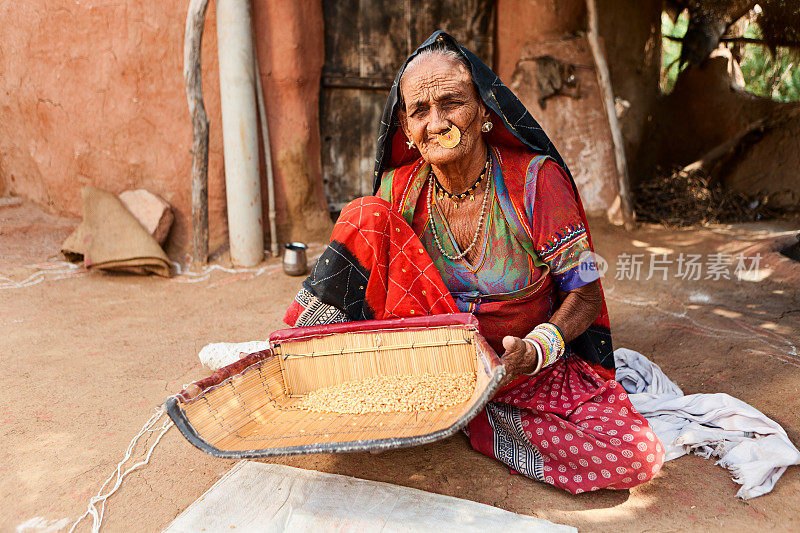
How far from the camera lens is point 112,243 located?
421cm

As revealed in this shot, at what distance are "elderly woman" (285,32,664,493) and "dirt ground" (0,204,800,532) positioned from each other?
177mm

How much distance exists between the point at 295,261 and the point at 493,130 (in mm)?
2592

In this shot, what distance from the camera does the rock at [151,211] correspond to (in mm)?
4473

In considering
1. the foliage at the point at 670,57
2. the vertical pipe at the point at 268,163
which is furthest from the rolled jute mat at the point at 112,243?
the foliage at the point at 670,57

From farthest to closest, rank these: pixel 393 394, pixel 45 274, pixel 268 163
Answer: pixel 268 163 → pixel 45 274 → pixel 393 394

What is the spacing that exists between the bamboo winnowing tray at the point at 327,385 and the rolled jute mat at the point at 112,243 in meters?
2.72

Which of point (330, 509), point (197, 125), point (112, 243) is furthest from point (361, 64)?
point (330, 509)

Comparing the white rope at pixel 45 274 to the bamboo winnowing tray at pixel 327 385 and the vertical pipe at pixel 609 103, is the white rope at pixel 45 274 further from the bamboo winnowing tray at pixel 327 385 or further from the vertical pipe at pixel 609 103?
the vertical pipe at pixel 609 103

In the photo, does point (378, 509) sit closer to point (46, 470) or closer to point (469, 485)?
point (469, 485)

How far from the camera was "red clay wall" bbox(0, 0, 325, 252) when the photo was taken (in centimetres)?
449

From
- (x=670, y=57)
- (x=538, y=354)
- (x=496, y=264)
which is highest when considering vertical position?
(x=670, y=57)

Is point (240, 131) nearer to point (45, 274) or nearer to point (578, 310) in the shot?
point (45, 274)

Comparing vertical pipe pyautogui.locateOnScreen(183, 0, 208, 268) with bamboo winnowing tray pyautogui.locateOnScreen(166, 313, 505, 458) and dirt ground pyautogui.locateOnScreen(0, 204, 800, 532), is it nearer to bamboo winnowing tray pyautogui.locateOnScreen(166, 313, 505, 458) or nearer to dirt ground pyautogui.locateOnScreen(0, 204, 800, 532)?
dirt ground pyautogui.locateOnScreen(0, 204, 800, 532)

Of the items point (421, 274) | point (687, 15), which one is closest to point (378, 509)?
point (421, 274)
